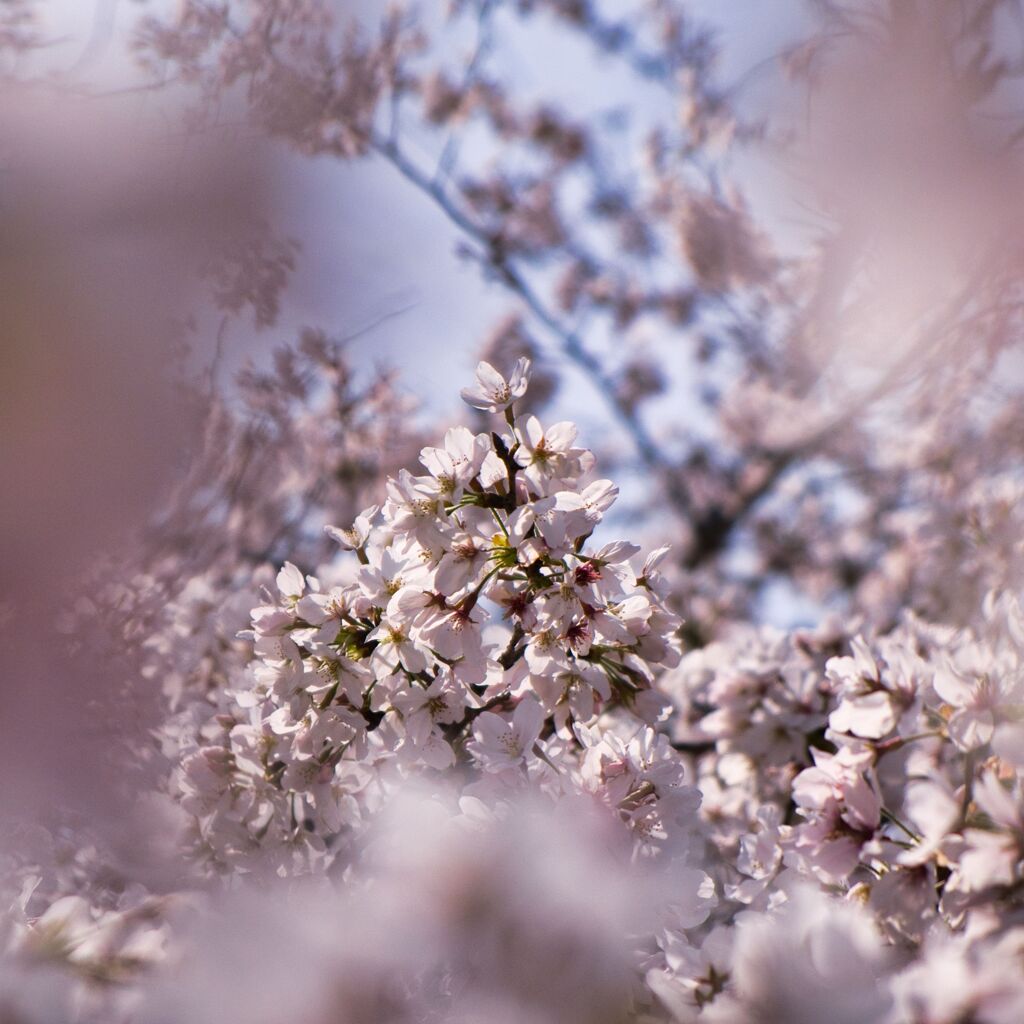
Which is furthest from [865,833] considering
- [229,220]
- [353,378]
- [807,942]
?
[353,378]

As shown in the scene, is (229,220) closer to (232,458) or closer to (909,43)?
(232,458)

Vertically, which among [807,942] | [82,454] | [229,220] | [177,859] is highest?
[229,220]

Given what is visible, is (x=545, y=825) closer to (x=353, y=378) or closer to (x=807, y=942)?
(x=807, y=942)

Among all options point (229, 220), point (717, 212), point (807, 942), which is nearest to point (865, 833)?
point (807, 942)

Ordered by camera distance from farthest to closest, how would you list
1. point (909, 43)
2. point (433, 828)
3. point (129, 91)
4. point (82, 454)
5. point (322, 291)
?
1. point (909, 43)
2. point (322, 291)
3. point (129, 91)
4. point (82, 454)
5. point (433, 828)

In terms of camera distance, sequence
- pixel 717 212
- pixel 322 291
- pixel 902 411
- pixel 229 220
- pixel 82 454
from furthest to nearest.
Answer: pixel 717 212 < pixel 902 411 < pixel 322 291 < pixel 229 220 < pixel 82 454

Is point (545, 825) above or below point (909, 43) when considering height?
below

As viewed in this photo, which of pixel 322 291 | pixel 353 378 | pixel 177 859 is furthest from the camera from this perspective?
pixel 353 378

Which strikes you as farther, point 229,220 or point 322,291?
point 322,291

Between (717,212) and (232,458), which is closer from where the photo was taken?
(232,458)
